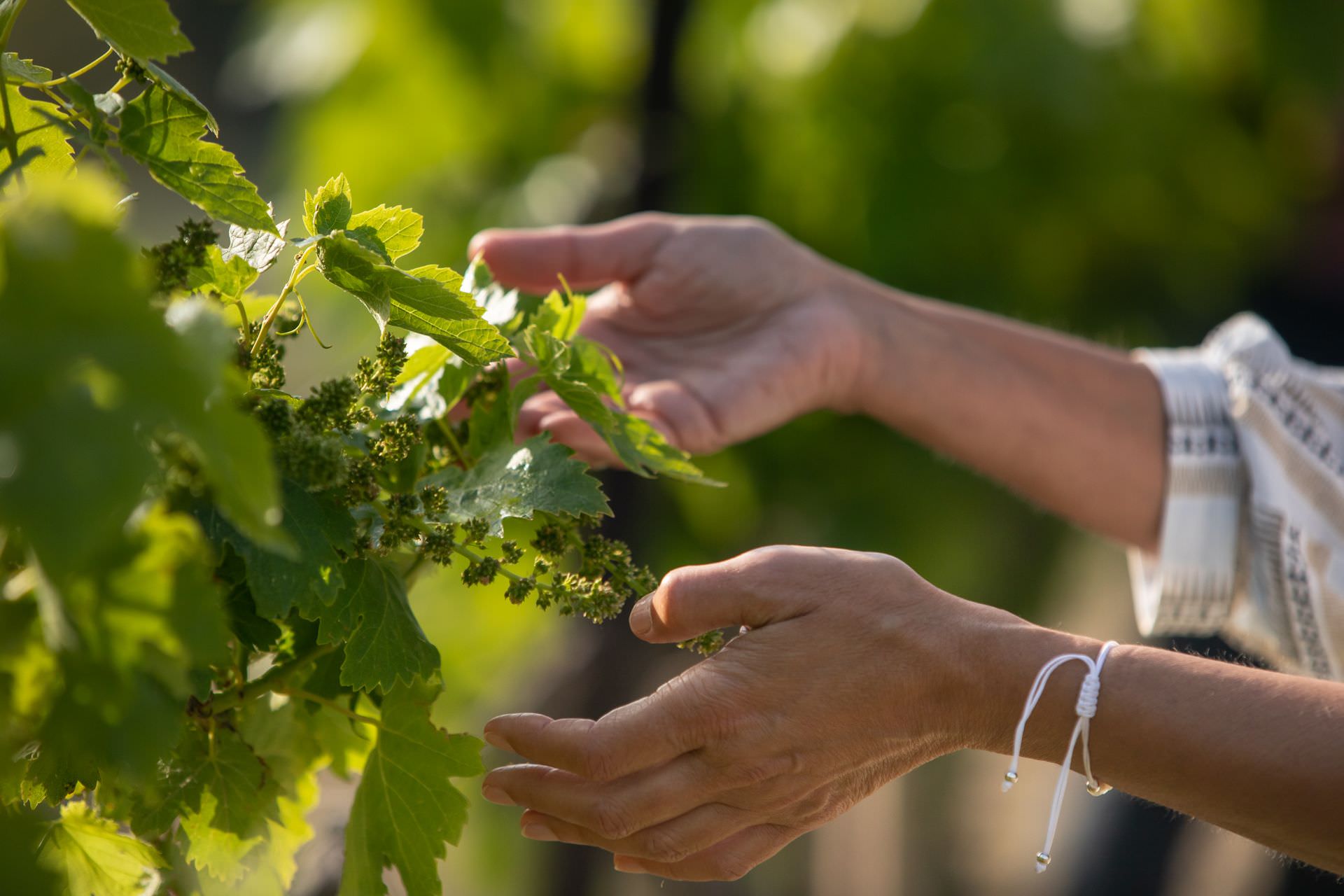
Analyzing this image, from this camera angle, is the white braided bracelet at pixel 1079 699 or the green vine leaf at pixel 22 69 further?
the white braided bracelet at pixel 1079 699

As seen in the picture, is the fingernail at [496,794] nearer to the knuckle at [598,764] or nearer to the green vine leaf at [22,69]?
the knuckle at [598,764]

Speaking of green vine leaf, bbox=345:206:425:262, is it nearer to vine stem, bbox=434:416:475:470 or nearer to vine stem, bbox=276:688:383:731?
vine stem, bbox=434:416:475:470

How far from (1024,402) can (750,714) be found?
72 centimetres

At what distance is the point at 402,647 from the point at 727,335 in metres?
0.63

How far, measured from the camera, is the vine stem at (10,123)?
475 millimetres

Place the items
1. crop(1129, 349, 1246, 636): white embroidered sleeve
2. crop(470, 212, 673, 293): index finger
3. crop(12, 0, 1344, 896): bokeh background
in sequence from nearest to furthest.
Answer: crop(470, 212, 673, 293): index finger < crop(1129, 349, 1246, 636): white embroidered sleeve < crop(12, 0, 1344, 896): bokeh background

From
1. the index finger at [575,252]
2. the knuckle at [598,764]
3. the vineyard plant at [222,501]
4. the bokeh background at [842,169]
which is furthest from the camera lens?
the bokeh background at [842,169]

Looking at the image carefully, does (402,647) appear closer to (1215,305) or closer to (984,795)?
(1215,305)

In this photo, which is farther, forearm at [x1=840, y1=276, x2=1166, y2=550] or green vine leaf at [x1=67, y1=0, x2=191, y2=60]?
forearm at [x1=840, y1=276, x2=1166, y2=550]

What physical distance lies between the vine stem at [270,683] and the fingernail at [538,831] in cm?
15

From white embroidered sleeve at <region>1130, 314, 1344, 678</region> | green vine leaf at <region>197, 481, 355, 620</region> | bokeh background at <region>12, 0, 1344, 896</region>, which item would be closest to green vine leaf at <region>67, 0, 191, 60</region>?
green vine leaf at <region>197, 481, 355, 620</region>

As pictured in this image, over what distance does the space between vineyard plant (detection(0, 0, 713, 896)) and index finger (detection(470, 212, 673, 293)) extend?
273 millimetres

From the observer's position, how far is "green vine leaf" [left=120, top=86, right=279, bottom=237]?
1.69 ft

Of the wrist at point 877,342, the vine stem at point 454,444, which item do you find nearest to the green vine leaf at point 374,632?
the vine stem at point 454,444
